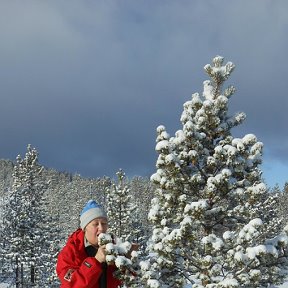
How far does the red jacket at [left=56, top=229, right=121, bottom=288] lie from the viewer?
439 cm

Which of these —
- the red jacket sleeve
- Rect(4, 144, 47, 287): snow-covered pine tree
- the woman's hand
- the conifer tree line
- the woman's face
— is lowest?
the red jacket sleeve

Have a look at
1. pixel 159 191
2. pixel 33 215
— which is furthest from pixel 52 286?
pixel 159 191

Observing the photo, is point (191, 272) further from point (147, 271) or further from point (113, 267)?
point (113, 267)

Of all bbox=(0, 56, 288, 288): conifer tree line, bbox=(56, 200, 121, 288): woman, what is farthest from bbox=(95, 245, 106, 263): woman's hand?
bbox=(0, 56, 288, 288): conifer tree line

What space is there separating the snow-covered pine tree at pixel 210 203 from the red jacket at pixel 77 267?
8.45 ft

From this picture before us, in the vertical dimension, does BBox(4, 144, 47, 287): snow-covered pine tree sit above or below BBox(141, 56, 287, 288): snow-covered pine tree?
above

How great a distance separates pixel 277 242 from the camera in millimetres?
7332

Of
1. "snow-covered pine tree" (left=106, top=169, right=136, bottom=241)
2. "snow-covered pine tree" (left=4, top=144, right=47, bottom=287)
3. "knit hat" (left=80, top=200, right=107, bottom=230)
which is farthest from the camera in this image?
"snow-covered pine tree" (left=4, top=144, right=47, bottom=287)

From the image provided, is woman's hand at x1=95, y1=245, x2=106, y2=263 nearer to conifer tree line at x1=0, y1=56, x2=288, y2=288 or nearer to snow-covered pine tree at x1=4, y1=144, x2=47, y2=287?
conifer tree line at x1=0, y1=56, x2=288, y2=288

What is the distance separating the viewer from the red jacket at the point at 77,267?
4.39 meters

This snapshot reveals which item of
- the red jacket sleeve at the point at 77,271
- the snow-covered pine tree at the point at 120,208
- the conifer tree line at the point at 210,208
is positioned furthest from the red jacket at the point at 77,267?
the snow-covered pine tree at the point at 120,208

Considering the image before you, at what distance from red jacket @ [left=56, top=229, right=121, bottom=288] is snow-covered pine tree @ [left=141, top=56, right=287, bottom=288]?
258 cm

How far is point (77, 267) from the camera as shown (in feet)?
14.9

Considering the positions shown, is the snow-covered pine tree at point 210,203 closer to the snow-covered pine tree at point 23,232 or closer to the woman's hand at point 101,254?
the woman's hand at point 101,254
